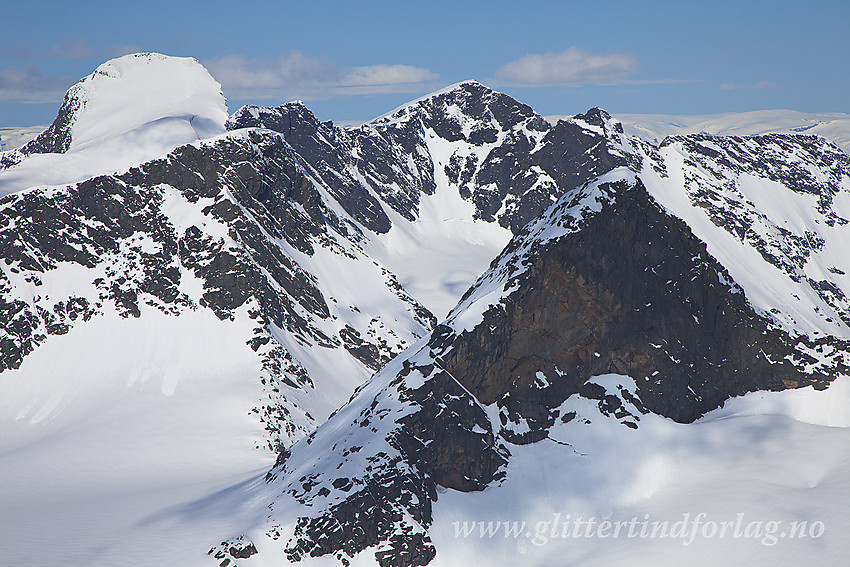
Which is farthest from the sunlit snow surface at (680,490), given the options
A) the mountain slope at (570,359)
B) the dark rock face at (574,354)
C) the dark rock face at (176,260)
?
the dark rock face at (176,260)

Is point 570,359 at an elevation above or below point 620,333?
below

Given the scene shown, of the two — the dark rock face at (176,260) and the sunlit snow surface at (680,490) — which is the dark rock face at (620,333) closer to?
the sunlit snow surface at (680,490)

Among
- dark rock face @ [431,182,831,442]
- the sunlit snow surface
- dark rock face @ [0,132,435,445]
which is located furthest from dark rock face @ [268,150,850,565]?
dark rock face @ [0,132,435,445]

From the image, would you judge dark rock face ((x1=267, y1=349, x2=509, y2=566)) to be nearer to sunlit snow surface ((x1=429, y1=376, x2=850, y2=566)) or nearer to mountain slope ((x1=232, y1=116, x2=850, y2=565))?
mountain slope ((x1=232, y1=116, x2=850, y2=565))

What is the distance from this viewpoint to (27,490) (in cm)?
10644

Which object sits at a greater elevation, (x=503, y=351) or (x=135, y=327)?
(x=135, y=327)

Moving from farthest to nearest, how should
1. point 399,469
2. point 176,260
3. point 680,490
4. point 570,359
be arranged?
point 176,260 < point 570,359 < point 680,490 < point 399,469

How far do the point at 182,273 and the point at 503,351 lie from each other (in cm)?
8643

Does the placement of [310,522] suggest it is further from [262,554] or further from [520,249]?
[520,249]

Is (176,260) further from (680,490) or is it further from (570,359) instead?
(680,490)

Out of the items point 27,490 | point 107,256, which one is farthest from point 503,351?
point 107,256

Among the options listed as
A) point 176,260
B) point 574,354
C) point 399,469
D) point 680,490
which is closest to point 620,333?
point 574,354

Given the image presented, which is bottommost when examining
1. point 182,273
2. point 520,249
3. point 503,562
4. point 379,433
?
point 503,562

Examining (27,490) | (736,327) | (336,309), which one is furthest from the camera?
(336,309)
